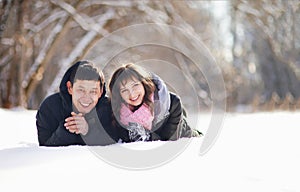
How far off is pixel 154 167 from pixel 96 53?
410 inches

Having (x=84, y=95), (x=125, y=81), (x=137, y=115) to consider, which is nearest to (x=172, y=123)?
(x=137, y=115)

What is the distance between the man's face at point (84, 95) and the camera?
2191mm

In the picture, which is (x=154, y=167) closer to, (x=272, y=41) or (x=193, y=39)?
(x=193, y=39)

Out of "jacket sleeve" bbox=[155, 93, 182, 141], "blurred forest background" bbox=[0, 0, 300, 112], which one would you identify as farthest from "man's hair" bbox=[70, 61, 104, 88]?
"blurred forest background" bbox=[0, 0, 300, 112]

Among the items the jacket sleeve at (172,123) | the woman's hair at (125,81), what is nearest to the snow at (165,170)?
the jacket sleeve at (172,123)

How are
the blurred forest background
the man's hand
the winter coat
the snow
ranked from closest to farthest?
the snow, the man's hand, the winter coat, the blurred forest background

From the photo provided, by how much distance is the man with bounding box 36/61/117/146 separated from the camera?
2.17 m

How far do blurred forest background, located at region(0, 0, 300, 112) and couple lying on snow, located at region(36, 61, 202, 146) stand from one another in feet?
20.4

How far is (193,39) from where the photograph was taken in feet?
33.1

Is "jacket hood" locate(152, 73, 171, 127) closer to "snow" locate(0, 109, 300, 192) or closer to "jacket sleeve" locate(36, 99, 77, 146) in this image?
"snow" locate(0, 109, 300, 192)

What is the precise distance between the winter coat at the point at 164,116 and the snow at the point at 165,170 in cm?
9

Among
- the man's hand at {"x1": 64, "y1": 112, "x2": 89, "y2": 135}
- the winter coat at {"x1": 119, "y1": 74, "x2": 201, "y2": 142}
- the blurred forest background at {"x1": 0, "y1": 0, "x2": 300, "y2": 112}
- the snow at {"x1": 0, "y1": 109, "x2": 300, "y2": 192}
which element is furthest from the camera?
the blurred forest background at {"x1": 0, "y1": 0, "x2": 300, "y2": 112}

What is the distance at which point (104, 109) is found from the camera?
223 cm

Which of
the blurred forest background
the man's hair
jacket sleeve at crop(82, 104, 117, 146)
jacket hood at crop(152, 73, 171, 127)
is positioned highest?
the blurred forest background
